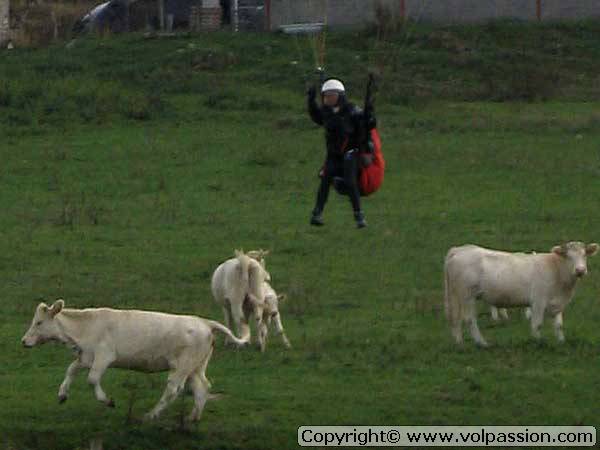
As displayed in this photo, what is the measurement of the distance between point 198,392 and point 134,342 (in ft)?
2.40

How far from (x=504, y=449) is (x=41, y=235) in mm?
12494

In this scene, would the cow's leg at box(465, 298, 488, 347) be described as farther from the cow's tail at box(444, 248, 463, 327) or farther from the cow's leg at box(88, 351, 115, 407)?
the cow's leg at box(88, 351, 115, 407)

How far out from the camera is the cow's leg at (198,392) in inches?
631

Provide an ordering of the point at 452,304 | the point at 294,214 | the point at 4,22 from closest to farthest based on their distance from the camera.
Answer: the point at 452,304
the point at 294,214
the point at 4,22

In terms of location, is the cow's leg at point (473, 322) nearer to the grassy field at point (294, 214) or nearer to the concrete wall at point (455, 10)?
the grassy field at point (294, 214)

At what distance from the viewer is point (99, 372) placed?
16.0 m

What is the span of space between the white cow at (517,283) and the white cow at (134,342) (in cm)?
384

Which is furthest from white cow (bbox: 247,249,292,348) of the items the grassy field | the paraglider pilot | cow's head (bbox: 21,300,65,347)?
cow's head (bbox: 21,300,65,347)

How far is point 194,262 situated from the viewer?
969 inches

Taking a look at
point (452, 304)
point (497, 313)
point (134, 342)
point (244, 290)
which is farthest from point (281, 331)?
point (134, 342)

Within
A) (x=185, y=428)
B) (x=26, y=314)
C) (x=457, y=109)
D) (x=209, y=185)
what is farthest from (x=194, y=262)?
(x=457, y=109)

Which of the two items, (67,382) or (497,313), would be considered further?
(497,313)

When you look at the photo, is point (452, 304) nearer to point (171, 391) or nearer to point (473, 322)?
point (473, 322)

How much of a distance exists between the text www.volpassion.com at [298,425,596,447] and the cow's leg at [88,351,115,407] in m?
1.76
